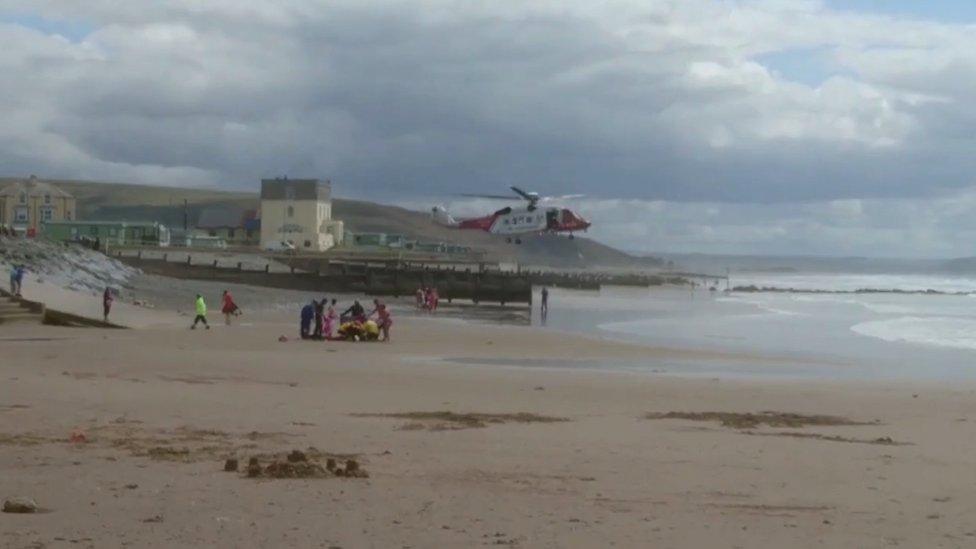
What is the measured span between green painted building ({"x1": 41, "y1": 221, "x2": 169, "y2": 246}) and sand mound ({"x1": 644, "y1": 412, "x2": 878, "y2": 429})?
77.8 meters

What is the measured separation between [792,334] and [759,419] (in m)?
24.3

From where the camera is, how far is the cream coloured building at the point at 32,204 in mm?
112688

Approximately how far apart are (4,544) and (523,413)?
8797 millimetres

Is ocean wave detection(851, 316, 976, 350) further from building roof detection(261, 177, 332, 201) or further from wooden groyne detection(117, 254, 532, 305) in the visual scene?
building roof detection(261, 177, 332, 201)

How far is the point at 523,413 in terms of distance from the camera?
51.0 feet

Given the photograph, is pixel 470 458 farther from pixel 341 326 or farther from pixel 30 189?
pixel 30 189

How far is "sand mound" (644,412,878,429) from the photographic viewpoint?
15.1 m

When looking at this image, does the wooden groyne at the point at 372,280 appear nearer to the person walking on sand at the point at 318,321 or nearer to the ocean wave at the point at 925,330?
the ocean wave at the point at 925,330

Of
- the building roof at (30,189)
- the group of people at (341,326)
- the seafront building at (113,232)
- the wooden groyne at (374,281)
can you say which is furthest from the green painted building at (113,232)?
the group of people at (341,326)

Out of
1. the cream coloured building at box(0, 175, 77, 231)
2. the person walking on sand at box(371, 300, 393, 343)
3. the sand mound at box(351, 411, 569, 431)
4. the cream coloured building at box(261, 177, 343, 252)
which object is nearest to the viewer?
the sand mound at box(351, 411, 569, 431)

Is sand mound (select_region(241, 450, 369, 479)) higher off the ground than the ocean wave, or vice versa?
the ocean wave

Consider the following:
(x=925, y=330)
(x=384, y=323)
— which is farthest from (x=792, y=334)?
(x=384, y=323)

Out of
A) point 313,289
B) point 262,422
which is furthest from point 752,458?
point 313,289

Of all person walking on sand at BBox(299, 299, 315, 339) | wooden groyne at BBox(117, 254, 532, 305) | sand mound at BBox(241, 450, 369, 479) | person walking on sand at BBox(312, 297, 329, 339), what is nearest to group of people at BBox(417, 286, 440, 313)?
wooden groyne at BBox(117, 254, 532, 305)
